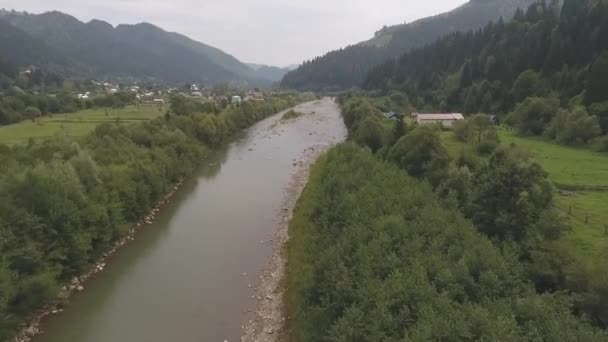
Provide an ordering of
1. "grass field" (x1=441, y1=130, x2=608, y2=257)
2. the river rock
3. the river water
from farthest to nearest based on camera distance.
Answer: "grass field" (x1=441, y1=130, x2=608, y2=257) → the river water → the river rock

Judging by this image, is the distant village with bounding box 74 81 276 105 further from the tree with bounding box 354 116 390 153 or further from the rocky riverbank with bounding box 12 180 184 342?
the rocky riverbank with bounding box 12 180 184 342

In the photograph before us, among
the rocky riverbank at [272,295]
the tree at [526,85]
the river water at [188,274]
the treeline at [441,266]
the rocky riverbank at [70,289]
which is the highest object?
the tree at [526,85]

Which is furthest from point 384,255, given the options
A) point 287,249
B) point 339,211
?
point 287,249

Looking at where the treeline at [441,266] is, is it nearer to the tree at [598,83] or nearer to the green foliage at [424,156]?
the green foliage at [424,156]

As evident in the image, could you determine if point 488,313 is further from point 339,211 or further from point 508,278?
point 339,211

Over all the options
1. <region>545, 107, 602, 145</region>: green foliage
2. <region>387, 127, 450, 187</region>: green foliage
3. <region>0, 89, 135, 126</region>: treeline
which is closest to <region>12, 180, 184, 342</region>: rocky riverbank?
<region>387, 127, 450, 187</region>: green foliage

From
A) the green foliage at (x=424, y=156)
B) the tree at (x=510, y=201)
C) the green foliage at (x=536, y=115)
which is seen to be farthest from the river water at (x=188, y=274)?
the green foliage at (x=536, y=115)
